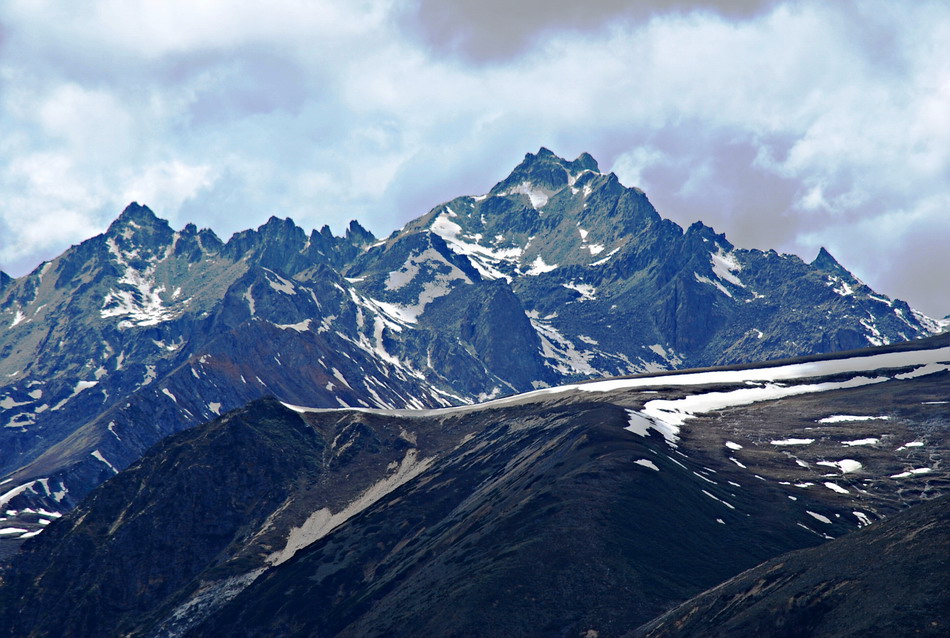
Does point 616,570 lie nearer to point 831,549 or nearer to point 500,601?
point 500,601

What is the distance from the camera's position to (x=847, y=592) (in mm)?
98188

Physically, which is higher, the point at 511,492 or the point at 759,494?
the point at 511,492

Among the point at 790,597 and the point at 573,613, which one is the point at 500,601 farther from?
the point at 790,597

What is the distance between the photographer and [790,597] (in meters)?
103

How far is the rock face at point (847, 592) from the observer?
88500 millimetres

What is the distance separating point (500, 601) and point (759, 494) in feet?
250

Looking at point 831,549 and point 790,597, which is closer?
point 790,597

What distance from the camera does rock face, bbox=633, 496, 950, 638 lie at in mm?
88500

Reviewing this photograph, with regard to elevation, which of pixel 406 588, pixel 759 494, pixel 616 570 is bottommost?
pixel 759 494

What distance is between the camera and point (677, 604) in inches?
5098

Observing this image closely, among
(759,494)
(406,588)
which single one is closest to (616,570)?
(406,588)

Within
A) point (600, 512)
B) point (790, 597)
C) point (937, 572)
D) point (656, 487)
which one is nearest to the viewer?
point (937, 572)

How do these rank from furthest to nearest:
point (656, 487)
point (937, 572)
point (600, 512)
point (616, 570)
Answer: point (656, 487), point (600, 512), point (616, 570), point (937, 572)

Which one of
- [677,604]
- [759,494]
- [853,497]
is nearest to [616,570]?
[677,604]
